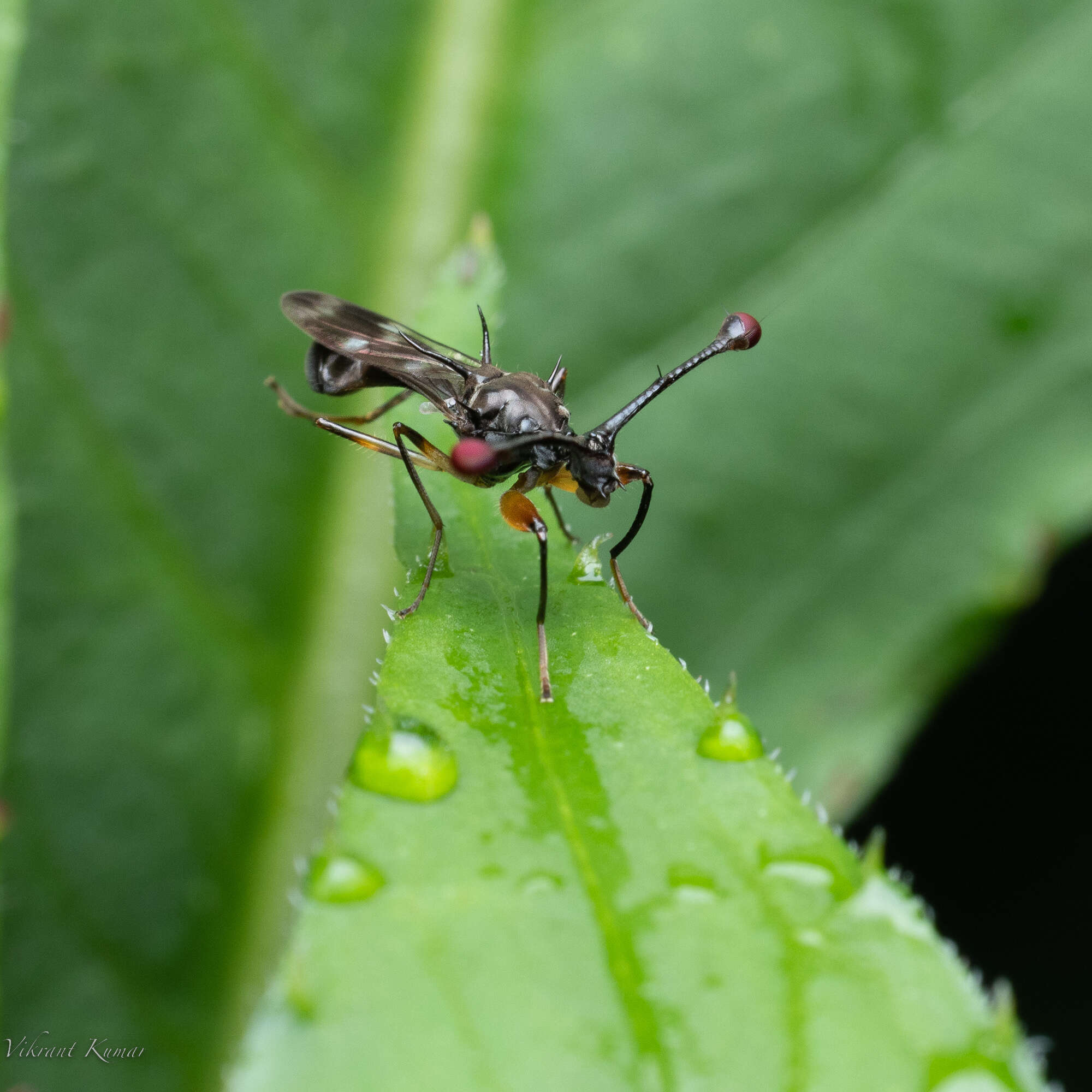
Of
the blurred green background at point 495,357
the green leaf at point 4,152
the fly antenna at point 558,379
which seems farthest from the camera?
the blurred green background at point 495,357

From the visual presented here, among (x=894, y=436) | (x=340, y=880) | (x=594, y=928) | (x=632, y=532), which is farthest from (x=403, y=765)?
(x=894, y=436)

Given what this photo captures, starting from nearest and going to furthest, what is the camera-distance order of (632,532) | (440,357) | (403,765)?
(403,765)
(632,532)
(440,357)

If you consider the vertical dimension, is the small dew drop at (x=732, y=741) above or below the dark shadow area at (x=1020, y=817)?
below

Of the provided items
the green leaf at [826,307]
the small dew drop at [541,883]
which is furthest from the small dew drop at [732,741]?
the green leaf at [826,307]

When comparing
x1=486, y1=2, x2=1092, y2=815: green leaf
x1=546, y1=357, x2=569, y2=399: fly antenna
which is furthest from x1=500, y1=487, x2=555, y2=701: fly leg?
x1=486, y1=2, x2=1092, y2=815: green leaf

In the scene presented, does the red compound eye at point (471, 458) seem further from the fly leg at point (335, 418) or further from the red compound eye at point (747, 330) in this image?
the fly leg at point (335, 418)

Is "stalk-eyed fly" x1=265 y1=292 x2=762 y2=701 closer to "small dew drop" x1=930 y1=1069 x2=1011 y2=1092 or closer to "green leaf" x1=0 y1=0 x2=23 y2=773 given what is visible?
"green leaf" x1=0 y1=0 x2=23 y2=773

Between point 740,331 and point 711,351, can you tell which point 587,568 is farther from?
point 740,331
